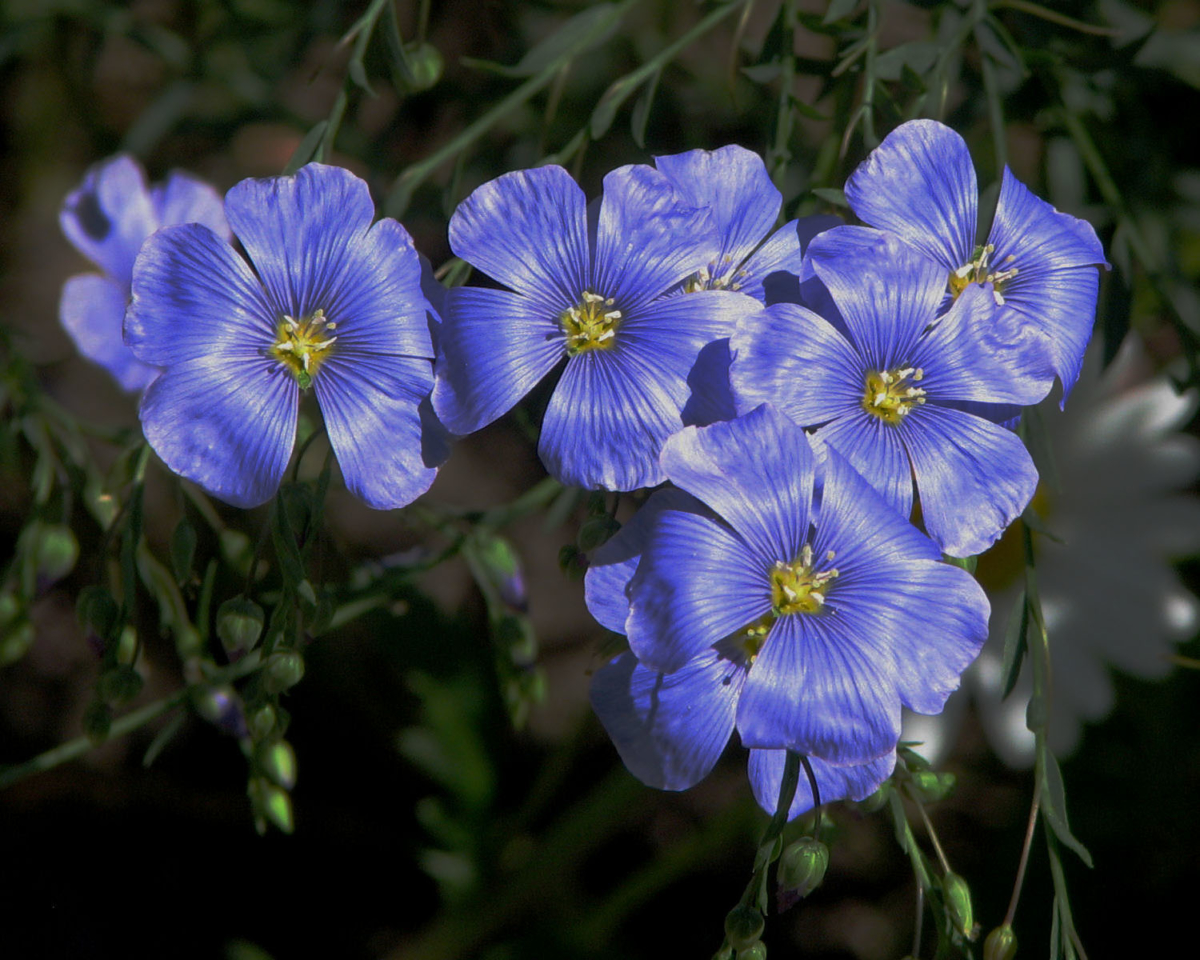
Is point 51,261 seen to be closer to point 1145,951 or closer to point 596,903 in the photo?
point 596,903

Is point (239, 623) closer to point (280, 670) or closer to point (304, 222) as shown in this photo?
point (280, 670)

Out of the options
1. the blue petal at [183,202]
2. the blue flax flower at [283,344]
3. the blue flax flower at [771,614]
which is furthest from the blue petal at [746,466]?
the blue petal at [183,202]

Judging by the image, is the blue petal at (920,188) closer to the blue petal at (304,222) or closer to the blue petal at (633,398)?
the blue petal at (633,398)

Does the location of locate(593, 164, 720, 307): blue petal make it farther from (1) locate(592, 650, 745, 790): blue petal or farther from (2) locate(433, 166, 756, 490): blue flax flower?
(1) locate(592, 650, 745, 790): blue petal

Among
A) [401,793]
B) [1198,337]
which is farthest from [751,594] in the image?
[401,793]

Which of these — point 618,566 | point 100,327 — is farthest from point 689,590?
point 100,327

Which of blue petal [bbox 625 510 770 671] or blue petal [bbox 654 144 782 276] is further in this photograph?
blue petal [bbox 654 144 782 276]

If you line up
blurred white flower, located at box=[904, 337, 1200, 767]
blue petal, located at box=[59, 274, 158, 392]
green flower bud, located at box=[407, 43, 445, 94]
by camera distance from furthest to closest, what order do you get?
blurred white flower, located at box=[904, 337, 1200, 767]
blue petal, located at box=[59, 274, 158, 392]
green flower bud, located at box=[407, 43, 445, 94]

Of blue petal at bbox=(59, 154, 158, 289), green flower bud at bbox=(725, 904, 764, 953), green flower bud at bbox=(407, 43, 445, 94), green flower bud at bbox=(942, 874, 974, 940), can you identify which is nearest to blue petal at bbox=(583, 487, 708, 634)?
green flower bud at bbox=(725, 904, 764, 953)

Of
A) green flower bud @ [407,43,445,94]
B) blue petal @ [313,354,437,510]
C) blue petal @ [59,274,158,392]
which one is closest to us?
blue petal @ [313,354,437,510]
